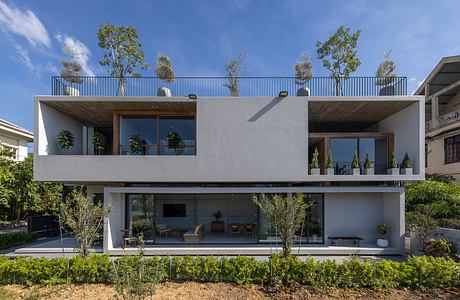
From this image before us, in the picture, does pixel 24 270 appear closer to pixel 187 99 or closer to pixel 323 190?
pixel 187 99

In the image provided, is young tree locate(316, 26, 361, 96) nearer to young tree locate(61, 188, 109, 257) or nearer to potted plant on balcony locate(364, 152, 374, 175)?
potted plant on balcony locate(364, 152, 374, 175)

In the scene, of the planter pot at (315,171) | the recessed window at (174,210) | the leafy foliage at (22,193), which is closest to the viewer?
the planter pot at (315,171)

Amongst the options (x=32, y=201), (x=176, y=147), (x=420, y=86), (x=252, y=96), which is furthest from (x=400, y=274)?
(x=420, y=86)

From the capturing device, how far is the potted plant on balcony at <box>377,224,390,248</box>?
12.4 m

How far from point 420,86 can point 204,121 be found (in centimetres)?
2538

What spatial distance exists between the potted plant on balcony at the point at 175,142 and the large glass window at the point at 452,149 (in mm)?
A: 22682

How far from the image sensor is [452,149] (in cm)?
2097

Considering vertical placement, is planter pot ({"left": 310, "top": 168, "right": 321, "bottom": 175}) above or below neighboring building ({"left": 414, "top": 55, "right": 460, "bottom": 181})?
below

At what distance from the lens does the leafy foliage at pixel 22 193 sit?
16997 millimetres

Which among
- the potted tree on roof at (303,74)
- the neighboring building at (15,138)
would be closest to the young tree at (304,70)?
the potted tree on roof at (303,74)

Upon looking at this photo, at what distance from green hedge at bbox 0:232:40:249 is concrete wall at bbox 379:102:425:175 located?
21418mm

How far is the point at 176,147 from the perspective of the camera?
12.5 m

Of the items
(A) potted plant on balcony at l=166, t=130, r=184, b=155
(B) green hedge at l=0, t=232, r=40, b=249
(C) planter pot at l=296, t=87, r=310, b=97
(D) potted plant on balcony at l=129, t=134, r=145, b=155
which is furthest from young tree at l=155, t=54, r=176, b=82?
(B) green hedge at l=0, t=232, r=40, b=249

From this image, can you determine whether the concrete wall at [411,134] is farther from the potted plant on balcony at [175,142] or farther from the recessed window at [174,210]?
the recessed window at [174,210]
